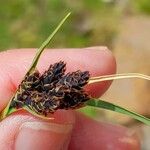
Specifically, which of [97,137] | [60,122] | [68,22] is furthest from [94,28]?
[60,122]

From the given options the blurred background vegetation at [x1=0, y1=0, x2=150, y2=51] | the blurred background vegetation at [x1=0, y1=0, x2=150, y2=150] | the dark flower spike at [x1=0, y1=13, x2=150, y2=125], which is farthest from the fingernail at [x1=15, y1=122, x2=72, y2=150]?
the blurred background vegetation at [x1=0, y1=0, x2=150, y2=51]

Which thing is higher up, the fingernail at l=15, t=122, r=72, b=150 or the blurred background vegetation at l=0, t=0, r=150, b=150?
the blurred background vegetation at l=0, t=0, r=150, b=150

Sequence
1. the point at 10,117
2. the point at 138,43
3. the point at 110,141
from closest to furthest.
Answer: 1. the point at 10,117
2. the point at 110,141
3. the point at 138,43

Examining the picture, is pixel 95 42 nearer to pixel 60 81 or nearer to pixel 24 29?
pixel 24 29

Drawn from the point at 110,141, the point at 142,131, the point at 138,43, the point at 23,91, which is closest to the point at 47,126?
the point at 23,91

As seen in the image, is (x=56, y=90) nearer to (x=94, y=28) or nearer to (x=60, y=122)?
(x=60, y=122)

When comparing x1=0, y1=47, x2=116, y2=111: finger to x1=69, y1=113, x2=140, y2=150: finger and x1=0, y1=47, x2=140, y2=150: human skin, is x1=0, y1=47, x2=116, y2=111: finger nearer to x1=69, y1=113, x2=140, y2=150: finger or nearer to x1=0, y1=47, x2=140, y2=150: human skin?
x1=0, y1=47, x2=140, y2=150: human skin

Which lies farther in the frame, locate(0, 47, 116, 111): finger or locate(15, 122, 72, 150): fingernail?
locate(0, 47, 116, 111): finger

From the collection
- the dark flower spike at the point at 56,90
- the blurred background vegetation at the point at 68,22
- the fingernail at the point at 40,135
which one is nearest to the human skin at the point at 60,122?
the fingernail at the point at 40,135
